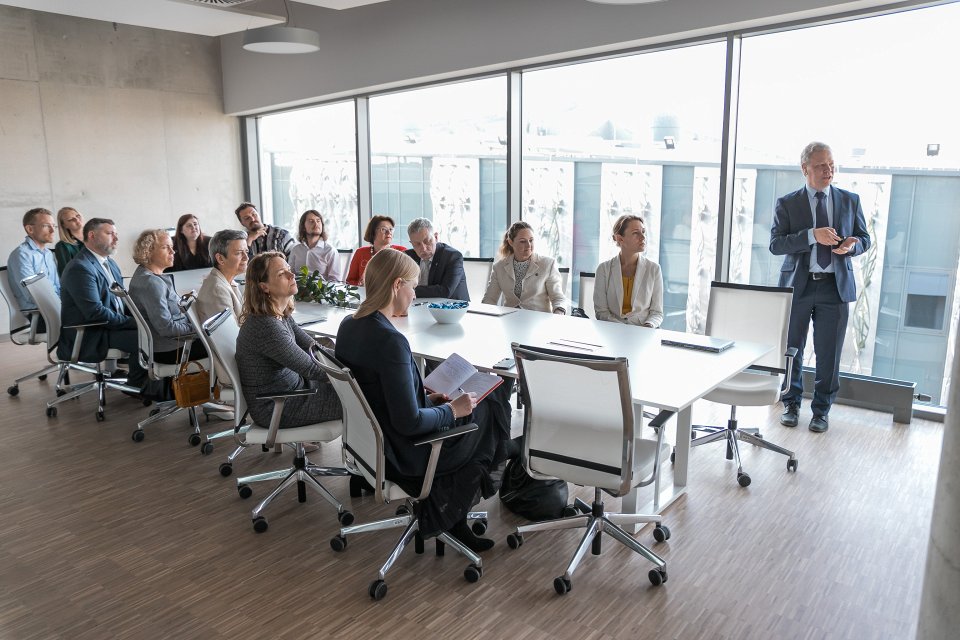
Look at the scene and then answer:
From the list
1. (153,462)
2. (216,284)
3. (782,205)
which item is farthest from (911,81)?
(153,462)

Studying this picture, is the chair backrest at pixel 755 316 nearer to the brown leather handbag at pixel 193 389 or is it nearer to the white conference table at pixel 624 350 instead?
the white conference table at pixel 624 350

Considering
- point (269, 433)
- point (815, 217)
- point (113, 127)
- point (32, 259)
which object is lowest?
point (269, 433)

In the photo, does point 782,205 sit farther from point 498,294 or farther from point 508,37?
point 508,37

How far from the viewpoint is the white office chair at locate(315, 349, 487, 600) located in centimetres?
296

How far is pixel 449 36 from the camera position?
24.1 ft

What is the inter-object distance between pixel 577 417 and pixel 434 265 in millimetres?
3036

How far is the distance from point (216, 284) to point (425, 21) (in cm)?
415

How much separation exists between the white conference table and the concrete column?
129 cm

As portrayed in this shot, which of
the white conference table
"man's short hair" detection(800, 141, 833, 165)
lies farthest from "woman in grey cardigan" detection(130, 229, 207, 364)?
"man's short hair" detection(800, 141, 833, 165)

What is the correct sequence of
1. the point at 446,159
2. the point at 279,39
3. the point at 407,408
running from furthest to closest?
1. the point at 446,159
2. the point at 279,39
3. the point at 407,408

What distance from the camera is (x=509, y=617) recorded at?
2.97 m

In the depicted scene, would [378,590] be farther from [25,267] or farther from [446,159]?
[446,159]

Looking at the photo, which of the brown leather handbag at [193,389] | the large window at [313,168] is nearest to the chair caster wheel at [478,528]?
the brown leather handbag at [193,389]

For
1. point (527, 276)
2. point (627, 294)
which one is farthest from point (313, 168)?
point (627, 294)
